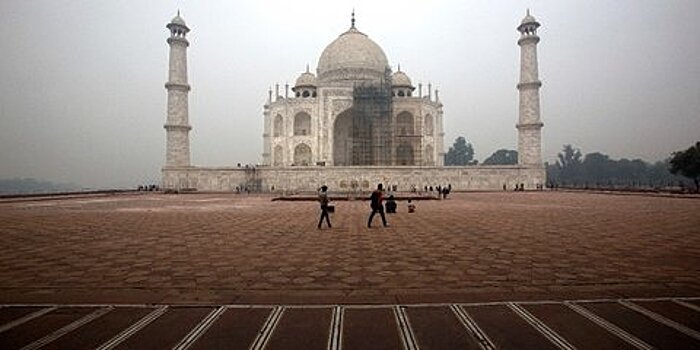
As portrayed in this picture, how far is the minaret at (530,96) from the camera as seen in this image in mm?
37562

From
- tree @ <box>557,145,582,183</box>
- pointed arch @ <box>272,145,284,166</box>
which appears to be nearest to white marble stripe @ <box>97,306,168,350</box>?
pointed arch @ <box>272,145,284,166</box>

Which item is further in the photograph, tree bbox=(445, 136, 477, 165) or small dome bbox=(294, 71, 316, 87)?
tree bbox=(445, 136, 477, 165)

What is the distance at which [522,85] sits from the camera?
3794 centimetres

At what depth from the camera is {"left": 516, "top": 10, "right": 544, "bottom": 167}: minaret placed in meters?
37.6

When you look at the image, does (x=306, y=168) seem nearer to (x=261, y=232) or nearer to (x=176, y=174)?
(x=176, y=174)

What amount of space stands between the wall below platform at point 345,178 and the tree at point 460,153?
5169cm

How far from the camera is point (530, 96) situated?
37688 millimetres

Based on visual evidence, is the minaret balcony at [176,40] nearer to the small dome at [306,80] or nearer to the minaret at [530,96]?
the small dome at [306,80]

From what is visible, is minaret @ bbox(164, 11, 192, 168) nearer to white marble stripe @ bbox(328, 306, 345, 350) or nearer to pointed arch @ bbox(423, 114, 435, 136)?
pointed arch @ bbox(423, 114, 435, 136)

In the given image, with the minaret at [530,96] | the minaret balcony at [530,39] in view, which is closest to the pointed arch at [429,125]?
the minaret at [530,96]

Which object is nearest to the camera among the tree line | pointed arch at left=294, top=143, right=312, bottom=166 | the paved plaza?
the paved plaza

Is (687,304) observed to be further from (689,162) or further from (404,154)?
(404,154)

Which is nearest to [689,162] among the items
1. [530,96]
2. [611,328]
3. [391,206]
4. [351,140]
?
[530,96]

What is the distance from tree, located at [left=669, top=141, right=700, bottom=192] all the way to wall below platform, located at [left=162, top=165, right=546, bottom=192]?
31.3 feet
